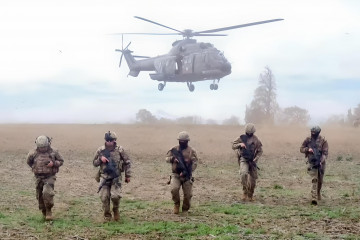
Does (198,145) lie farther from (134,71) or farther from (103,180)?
(103,180)

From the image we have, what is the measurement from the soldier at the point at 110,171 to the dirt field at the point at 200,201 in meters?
0.54

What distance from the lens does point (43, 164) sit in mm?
11867

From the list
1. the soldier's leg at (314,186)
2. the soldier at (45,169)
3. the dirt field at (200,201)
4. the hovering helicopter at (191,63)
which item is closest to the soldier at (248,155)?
the dirt field at (200,201)

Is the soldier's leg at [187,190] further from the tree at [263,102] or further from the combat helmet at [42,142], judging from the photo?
the tree at [263,102]

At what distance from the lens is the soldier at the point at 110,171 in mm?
11906

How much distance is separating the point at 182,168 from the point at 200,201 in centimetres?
311

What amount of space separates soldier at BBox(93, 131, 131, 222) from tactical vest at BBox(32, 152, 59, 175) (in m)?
1.03

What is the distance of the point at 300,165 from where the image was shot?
2694 centimetres

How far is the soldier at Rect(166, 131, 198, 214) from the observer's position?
42.3 feet

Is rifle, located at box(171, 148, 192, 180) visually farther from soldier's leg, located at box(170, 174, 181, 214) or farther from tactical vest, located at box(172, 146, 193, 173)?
soldier's leg, located at box(170, 174, 181, 214)

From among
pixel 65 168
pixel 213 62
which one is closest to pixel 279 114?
pixel 213 62

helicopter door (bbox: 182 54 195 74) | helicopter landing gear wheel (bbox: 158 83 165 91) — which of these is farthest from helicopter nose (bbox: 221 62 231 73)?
helicopter landing gear wheel (bbox: 158 83 165 91)

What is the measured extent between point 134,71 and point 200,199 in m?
31.8

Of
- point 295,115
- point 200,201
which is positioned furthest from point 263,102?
point 200,201
